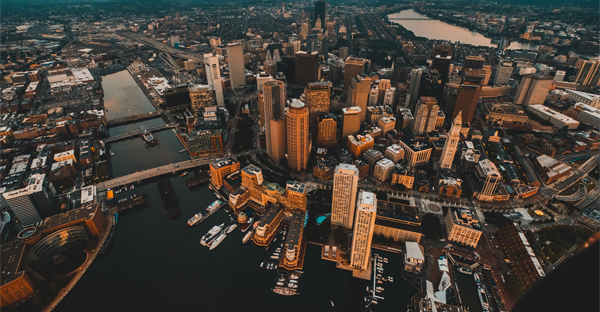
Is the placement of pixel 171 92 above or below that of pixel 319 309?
above

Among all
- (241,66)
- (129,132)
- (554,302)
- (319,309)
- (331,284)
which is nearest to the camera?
Answer: (554,302)

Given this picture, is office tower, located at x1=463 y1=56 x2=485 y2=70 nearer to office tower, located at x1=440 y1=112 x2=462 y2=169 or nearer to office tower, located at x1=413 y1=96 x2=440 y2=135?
office tower, located at x1=413 y1=96 x2=440 y2=135

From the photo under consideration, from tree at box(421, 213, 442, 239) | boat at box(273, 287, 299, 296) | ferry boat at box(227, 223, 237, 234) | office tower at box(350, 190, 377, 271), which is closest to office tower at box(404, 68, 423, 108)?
tree at box(421, 213, 442, 239)

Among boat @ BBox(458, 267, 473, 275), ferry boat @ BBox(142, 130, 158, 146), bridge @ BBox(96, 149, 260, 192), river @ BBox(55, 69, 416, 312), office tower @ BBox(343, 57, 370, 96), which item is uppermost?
office tower @ BBox(343, 57, 370, 96)

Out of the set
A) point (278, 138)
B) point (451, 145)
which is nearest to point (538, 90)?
point (451, 145)

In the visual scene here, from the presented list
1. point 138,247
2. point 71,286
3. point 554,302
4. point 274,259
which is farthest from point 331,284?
point 554,302

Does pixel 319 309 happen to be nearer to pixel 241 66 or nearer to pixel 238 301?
pixel 238 301
